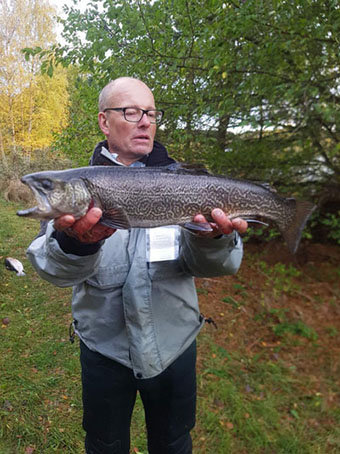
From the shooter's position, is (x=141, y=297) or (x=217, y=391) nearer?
(x=141, y=297)

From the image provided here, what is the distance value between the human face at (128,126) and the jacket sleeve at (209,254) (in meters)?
0.70

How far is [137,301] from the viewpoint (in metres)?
1.98

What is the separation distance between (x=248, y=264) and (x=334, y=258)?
6.77 ft

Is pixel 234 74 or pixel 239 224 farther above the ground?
pixel 234 74

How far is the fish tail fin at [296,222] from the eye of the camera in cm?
230

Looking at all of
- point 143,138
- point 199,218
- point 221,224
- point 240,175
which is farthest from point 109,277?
point 240,175

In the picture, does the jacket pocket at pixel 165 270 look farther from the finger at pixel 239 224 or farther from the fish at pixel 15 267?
the fish at pixel 15 267

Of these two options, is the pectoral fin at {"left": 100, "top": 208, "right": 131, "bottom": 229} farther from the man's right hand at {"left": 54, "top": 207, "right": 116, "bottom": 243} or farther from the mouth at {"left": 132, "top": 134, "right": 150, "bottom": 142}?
the mouth at {"left": 132, "top": 134, "right": 150, "bottom": 142}

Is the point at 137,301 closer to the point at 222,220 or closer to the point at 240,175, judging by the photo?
the point at 222,220

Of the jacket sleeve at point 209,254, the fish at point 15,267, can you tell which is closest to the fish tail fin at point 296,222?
the jacket sleeve at point 209,254

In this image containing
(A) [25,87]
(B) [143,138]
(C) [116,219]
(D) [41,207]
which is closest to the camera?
(D) [41,207]

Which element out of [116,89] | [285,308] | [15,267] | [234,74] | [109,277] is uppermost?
[234,74]

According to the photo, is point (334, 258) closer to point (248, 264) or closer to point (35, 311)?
point (248, 264)

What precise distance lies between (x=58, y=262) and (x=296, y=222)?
1.71m
